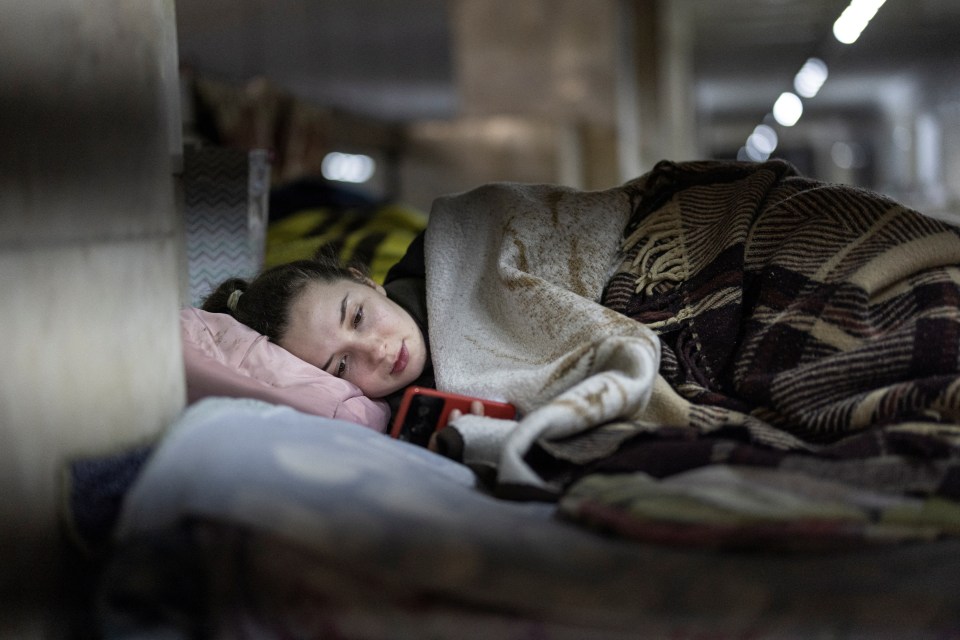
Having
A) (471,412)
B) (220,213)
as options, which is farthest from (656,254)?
(220,213)

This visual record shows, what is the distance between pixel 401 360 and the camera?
4.75ft

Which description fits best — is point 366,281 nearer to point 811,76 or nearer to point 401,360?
point 401,360

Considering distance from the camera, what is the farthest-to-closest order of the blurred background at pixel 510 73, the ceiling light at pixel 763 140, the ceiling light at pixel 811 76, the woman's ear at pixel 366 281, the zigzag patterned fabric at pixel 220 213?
the ceiling light at pixel 763 140, the ceiling light at pixel 811 76, the blurred background at pixel 510 73, the zigzag patterned fabric at pixel 220 213, the woman's ear at pixel 366 281

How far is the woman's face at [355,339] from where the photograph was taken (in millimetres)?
1425

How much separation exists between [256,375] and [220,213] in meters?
0.69

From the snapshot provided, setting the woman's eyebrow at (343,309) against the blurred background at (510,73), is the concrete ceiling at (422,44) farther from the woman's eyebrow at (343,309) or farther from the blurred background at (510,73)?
the woman's eyebrow at (343,309)

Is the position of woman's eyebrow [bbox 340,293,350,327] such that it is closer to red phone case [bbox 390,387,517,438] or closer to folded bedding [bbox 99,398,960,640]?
red phone case [bbox 390,387,517,438]

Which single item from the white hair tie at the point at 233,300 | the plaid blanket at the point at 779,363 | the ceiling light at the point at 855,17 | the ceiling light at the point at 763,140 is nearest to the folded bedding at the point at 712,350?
the plaid blanket at the point at 779,363

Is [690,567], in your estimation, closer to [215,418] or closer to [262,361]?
[215,418]

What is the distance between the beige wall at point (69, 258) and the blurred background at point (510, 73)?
129cm

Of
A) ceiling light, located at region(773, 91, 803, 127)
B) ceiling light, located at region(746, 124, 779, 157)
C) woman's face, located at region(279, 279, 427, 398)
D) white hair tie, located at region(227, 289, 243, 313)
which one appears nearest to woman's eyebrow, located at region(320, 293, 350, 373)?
woman's face, located at region(279, 279, 427, 398)

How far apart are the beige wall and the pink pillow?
241mm

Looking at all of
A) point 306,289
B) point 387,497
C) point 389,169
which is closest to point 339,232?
point 306,289

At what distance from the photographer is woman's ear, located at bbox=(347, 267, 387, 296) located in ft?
5.17
